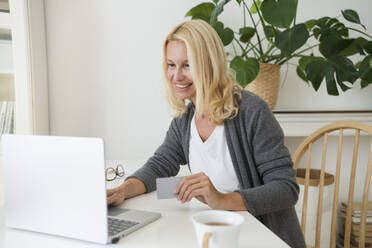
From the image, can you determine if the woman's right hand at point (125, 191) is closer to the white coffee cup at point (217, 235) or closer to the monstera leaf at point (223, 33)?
the white coffee cup at point (217, 235)

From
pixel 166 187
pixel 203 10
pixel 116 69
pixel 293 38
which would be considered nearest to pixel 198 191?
pixel 166 187

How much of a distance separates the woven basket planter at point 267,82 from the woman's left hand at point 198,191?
115 centimetres

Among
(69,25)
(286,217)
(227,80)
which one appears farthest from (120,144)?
(286,217)

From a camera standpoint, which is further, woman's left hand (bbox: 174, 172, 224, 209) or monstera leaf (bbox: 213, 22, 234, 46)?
monstera leaf (bbox: 213, 22, 234, 46)

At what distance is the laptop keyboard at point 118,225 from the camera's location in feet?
2.27

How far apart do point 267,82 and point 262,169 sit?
38.4 inches

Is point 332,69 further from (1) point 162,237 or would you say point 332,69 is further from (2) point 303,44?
(1) point 162,237

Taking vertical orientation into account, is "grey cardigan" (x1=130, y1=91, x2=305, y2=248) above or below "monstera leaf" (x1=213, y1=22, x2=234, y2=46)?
below

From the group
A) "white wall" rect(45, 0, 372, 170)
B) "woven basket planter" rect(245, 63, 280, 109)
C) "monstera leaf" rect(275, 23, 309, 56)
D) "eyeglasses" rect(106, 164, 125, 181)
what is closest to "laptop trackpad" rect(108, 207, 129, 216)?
"eyeglasses" rect(106, 164, 125, 181)

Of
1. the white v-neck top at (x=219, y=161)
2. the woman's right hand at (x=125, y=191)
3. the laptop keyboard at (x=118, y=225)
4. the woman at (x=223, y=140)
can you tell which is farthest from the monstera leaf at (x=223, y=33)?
the laptop keyboard at (x=118, y=225)

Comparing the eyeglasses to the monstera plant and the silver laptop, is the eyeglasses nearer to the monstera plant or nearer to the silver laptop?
the silver laptop

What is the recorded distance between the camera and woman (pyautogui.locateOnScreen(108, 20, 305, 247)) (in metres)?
0.95

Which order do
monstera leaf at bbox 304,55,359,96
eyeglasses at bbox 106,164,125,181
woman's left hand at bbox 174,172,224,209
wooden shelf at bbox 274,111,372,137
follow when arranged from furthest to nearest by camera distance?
1. wooden shelf at bbox 274,111,372,137
2. monstera leaf at bbox 304,55,359,96
3. eyeglasses at bbox 106,164,125,181
4. woman's left hand at bbox 174,172,224,209

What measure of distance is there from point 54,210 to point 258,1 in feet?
5.35
